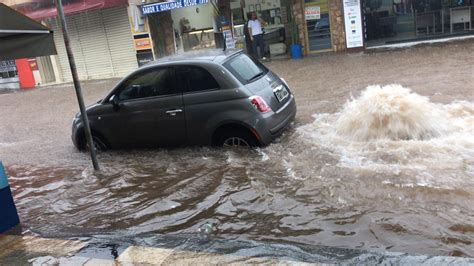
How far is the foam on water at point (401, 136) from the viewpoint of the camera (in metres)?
5.98

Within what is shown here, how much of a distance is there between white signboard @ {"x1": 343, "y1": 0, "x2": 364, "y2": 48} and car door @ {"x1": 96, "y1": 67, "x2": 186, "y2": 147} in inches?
456

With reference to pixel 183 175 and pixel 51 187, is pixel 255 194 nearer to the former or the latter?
pixel 183 175

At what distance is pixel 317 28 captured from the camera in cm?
1838

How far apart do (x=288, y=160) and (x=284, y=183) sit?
84 cm

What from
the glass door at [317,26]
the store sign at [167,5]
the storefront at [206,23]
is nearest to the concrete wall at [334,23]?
the glass door at [317,26]

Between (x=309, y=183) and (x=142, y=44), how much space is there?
16076mm

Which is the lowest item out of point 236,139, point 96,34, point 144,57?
point 236,139

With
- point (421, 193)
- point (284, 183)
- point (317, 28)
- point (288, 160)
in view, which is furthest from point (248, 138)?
point (317, 28)

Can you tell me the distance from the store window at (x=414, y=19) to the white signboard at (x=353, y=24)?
708 millimetres

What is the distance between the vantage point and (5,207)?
18.4 feet

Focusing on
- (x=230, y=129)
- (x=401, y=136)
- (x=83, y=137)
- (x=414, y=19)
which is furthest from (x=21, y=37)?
(x=414, y=19)

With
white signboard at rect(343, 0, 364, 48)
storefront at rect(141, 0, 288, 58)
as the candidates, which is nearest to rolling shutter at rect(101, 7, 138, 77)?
storefront at rect(141, 0, 288, 58)

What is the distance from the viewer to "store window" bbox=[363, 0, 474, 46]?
17.4 metres

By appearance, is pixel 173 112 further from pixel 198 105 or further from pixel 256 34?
pixel 256 34
